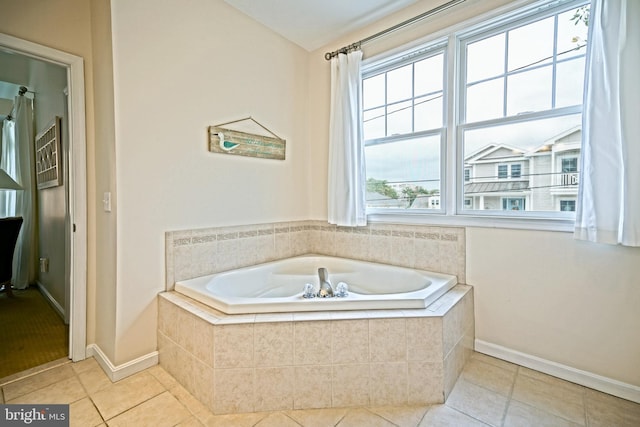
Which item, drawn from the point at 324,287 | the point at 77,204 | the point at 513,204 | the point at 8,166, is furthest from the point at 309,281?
the point at 8,166

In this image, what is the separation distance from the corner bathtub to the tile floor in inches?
19.4

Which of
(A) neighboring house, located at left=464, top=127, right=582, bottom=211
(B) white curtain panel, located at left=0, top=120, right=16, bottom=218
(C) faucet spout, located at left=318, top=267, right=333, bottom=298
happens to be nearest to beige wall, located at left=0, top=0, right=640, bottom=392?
(A) neighboring house, located at left=464, top=127, right=582, bottom=211

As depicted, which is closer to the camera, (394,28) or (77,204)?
(77,204)

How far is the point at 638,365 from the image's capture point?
1461mm

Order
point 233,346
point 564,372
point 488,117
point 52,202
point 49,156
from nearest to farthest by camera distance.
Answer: point 233,346, point 564,372, point 488,117, point 49,156, point 52,202

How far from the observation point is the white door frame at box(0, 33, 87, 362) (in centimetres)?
183

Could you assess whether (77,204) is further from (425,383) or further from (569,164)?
(569,164)

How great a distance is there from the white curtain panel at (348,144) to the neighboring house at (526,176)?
2.75 feet

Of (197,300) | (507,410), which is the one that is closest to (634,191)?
(507,410)

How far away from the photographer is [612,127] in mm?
1417

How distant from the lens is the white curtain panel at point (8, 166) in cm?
339

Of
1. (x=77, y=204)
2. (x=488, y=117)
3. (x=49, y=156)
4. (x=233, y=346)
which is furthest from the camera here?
(x=49, y=156)

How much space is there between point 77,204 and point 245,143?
3.97 ft

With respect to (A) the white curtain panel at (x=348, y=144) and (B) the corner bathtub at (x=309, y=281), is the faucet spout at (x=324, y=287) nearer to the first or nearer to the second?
(B) the corner bathtub at (x=309, y=281)
